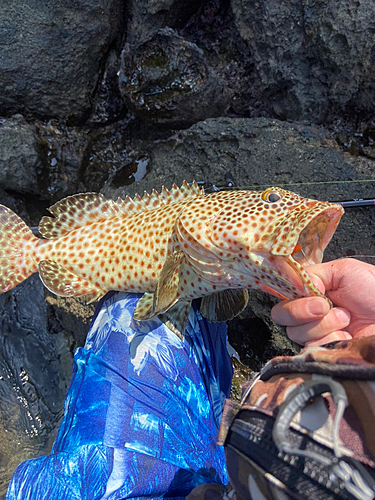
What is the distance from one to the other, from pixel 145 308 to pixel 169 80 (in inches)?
136

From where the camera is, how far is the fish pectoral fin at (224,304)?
3.00 m

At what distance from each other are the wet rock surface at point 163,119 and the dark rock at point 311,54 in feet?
0.05

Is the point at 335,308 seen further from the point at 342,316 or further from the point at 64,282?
the point at 64,282

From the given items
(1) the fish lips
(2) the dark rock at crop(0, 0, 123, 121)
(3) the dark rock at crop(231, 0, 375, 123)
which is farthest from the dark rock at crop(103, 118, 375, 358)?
(2) the dark rock at crop(0, 0, 123, 121)

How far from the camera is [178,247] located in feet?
8.68

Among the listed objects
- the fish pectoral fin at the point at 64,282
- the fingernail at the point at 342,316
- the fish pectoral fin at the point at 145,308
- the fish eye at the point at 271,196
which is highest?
the fish eye at the point at 271,196

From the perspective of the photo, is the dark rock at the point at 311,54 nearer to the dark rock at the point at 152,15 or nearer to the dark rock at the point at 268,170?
the dark rock at the point at 268,170

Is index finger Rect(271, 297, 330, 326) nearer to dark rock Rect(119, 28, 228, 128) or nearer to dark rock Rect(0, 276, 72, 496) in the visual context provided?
dark rock Rect(0, 276, 72, 496)

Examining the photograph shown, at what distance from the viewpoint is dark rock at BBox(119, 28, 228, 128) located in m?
4.61

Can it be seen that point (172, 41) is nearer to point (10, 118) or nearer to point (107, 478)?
point (10, 118)

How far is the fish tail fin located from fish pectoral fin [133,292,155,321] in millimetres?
1094

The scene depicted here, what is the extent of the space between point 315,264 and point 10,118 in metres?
4.64

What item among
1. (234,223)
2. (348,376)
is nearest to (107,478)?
(348,376)

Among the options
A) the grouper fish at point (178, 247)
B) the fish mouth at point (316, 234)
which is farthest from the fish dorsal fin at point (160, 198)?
the fish mouth at point (316, 234)
